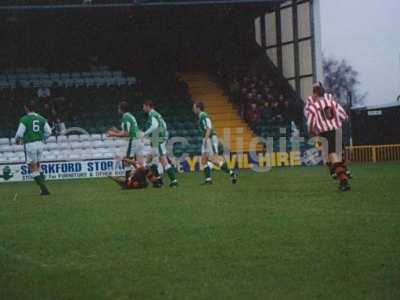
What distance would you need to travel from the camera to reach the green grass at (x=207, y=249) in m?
6.80

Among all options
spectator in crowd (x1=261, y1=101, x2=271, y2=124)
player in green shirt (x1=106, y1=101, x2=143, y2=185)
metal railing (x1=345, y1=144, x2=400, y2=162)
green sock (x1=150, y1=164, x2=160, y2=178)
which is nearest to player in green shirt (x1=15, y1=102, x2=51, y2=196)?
player in green shirt (x1=106, y1=101, x2=143, y2=185)

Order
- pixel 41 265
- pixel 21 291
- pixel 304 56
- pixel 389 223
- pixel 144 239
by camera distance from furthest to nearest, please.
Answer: pixel 304 56
pixel 389 223
pixel 144 239
pixel 41 265
pixel 21 291

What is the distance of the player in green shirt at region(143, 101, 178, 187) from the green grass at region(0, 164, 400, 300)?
5.65 meters

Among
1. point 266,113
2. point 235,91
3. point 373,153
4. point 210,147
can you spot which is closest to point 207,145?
point 210,147

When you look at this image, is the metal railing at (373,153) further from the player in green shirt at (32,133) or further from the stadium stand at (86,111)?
the player in green shirt at (32,133)

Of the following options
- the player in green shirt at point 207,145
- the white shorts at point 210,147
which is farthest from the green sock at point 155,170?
the white shorts at point 210,147

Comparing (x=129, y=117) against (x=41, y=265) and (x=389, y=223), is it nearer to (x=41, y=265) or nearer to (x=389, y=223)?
(x=389, y=223)

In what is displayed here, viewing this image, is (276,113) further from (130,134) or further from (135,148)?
(130,134)

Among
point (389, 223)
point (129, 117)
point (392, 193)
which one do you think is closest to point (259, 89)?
point (129, 117)

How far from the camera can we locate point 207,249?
8.95 metres

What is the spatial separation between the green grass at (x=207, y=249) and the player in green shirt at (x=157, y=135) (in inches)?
223

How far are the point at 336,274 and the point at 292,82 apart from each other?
3203 centimetres

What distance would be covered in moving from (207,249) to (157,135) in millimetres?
13211

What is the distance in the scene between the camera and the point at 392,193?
1589 centimetres
